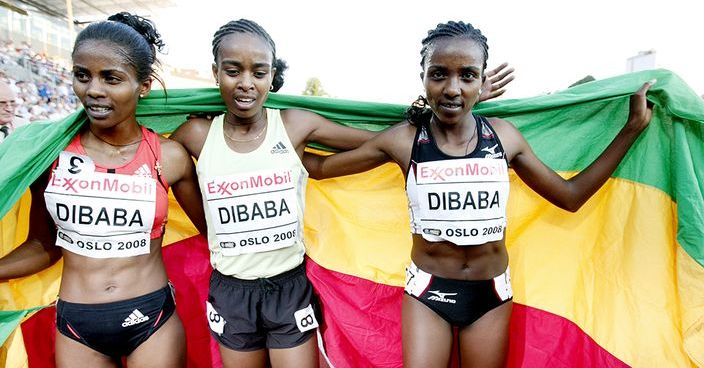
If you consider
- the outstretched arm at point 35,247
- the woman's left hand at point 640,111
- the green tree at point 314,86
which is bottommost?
the outstretched arm at point 35,247

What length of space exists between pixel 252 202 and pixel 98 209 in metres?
0.68

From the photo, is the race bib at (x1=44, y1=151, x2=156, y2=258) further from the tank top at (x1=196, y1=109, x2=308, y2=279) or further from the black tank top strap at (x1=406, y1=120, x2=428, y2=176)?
the black tank top strap at (x1=406, y1=120, x2=428, y2=176)

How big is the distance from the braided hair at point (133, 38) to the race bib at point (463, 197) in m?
1.39

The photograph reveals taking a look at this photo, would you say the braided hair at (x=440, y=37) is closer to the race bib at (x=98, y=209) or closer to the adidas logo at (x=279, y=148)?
the adidas logo at (x=279, y=148)

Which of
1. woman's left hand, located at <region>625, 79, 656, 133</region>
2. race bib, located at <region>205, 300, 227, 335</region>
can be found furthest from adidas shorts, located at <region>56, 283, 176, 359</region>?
woman's left hand, located at <region>625, 79, 656, 133</region>

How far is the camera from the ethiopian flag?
2406 millimetres

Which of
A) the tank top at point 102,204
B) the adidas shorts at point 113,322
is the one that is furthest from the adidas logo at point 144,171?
the adidas shorts at point 113,322

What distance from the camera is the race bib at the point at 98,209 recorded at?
219cm

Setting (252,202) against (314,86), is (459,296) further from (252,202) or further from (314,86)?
(314,86)

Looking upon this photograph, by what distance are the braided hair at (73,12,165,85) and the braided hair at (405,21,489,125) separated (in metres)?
1.29

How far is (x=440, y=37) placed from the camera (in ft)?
7.75

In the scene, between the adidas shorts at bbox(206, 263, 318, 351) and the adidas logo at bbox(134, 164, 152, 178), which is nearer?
the adidas logo at bbox(134, 164, 152, 178)

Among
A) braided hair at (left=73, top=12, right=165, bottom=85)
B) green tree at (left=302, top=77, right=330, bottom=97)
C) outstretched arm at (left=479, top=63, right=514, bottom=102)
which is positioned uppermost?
green tree at (left=302, top=77, right=330, bottom=97)

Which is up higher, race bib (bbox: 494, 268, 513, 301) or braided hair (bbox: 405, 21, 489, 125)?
braided hair (bbox: 405, 21, 489, 125)
